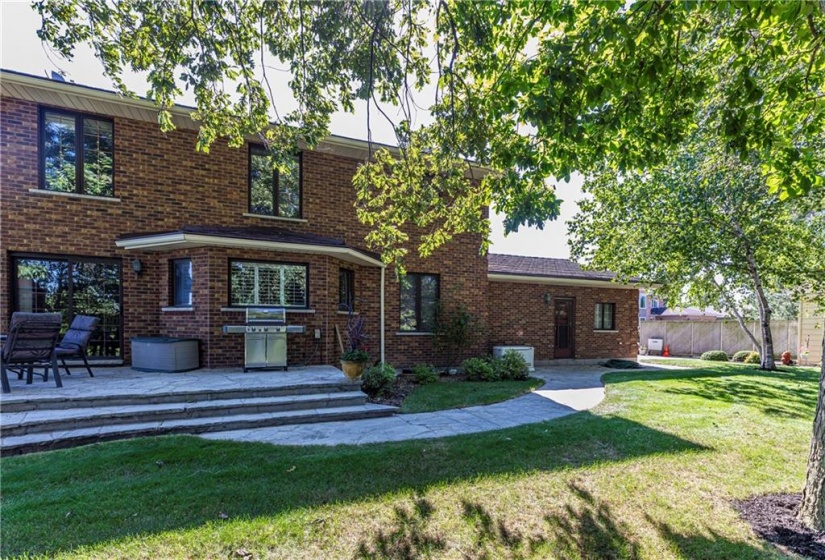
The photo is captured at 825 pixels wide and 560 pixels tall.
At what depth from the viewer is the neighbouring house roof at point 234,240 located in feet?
27.0

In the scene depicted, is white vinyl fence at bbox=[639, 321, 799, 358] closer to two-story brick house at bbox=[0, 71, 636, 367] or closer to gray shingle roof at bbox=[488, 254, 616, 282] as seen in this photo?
gray shingle roof at bbox=[488, 254, 616, 282]

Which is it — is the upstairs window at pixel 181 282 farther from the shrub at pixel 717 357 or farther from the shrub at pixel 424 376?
the shrub at pixel 717 357

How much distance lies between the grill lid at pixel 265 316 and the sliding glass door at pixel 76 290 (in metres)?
3.09

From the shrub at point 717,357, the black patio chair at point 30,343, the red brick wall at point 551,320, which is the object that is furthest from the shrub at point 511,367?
the shrub at point 717,357

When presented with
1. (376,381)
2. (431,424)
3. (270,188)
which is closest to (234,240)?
(270,188)

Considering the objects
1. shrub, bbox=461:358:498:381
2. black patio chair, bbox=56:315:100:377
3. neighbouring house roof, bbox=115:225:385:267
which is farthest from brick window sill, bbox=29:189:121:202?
→ shrub, bbox=461:358:498:381

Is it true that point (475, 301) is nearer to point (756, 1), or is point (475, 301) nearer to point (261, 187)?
point (261, 187)

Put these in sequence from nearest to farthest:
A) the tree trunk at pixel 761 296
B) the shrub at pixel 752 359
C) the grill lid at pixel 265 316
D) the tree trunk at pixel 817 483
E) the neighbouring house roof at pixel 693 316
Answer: the tree trunk at pixel 817 483 < the grill lid at pixel 265 316 < the tree trunk at pixel 761 296 < the shrub at pixel 752 359 < the neighbouring house roof at pixel 693 316

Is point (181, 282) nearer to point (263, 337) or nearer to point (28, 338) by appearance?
point (263, 337)

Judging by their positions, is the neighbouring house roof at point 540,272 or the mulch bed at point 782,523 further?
the neighbouring house roof at point 540,272

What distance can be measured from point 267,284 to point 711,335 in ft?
79.0

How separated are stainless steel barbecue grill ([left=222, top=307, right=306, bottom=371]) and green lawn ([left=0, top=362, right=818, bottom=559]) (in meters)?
3.24

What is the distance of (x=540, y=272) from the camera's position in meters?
14.3

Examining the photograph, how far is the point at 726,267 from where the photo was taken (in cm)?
1275
